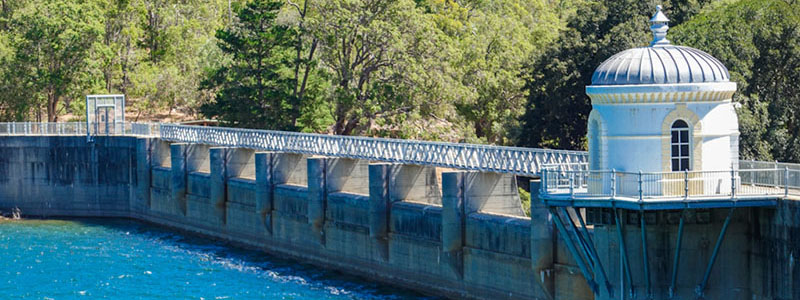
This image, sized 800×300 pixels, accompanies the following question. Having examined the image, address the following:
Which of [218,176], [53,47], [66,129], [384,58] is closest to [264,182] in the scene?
[218,176]

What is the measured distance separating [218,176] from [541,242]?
86.0 feet

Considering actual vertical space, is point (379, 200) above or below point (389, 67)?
below

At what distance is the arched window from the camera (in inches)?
1260

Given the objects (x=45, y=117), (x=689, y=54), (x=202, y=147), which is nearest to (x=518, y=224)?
(x=689, y=54)

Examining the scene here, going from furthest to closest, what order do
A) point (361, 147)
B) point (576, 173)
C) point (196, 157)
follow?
point (196, 157) → point (361, 147) → point (576, 173)

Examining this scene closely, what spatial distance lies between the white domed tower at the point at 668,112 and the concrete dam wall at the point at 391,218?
1497 millimetres

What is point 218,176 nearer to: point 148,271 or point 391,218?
point 148,271

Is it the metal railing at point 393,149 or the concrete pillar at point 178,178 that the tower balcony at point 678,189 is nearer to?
the metal railing at point 393,149

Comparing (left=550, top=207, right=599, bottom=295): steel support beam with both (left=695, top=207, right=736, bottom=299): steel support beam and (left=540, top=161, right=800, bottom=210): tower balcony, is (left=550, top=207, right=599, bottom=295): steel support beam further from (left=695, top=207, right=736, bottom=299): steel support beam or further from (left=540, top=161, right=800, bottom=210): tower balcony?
(left=695, top=207, right=736, bottom=299): steel support beam

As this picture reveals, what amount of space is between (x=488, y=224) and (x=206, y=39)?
67.5 m

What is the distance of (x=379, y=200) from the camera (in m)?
48.5

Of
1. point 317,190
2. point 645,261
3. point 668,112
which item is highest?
point 668,112

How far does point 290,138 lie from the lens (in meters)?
Result: 58.0

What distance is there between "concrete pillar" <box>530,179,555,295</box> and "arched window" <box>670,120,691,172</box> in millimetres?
6765
